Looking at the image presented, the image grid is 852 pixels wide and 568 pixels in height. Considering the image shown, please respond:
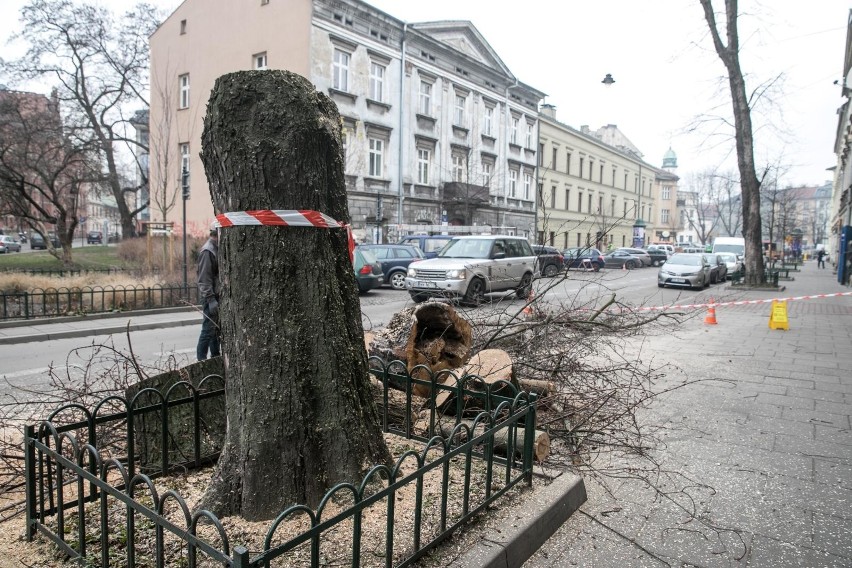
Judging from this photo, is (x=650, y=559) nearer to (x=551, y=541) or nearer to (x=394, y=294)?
(x=551, y=541)

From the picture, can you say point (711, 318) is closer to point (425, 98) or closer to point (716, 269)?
point (716, 269)

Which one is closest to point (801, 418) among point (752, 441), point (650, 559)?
point (752, 441)

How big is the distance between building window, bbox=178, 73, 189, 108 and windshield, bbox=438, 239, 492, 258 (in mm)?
22675

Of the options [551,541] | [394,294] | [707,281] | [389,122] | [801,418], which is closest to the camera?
[551,541]

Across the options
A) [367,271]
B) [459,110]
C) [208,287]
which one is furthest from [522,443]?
[459,110]

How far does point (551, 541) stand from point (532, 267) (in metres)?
14.8

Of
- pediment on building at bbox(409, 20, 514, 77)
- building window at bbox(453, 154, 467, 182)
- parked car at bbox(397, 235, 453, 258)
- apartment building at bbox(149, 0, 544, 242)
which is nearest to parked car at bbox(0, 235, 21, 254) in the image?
apartment building at bbox(149, 0, 544, 242)

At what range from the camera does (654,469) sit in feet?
13.8

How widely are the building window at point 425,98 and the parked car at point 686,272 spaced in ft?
53.2

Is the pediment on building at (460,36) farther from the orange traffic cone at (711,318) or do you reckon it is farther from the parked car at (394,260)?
the orange traffic cone at (711,318)

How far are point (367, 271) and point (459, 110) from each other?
71.1 feet

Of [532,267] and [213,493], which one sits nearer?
[213,493]

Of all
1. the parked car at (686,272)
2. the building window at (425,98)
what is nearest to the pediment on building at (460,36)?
the building window at (425,98)

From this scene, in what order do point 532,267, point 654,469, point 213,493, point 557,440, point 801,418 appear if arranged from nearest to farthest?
1. point 213,493
2. point 654,469
3. point 557,440
4. point 801,418
5. point 532,267
